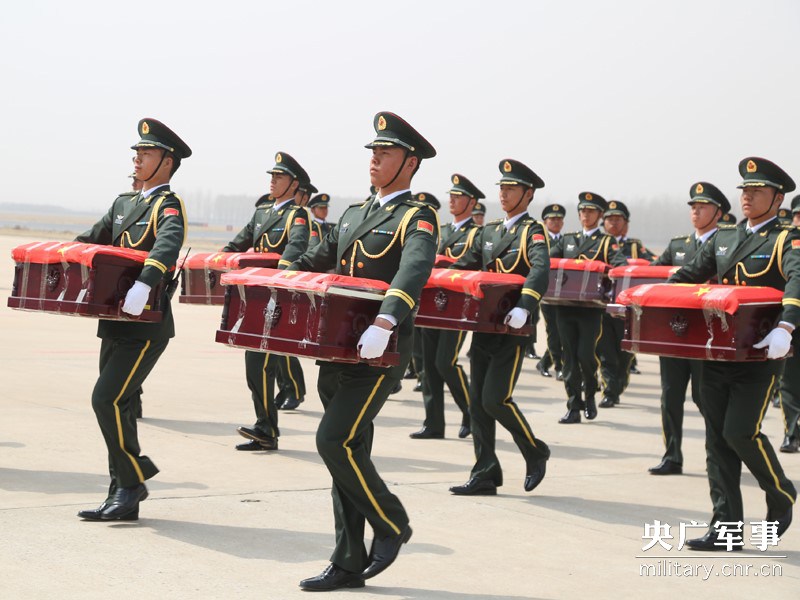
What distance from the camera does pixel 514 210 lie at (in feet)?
27.5

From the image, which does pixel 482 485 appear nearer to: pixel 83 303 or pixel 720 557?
pixel 720 557

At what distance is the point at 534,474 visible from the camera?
7.82 meters

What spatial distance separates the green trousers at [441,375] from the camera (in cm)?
970

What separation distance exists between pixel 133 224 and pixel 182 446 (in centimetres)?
261

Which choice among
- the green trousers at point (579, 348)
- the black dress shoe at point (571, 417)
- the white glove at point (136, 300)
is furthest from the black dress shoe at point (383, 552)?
the green trousers at point (579, 348)

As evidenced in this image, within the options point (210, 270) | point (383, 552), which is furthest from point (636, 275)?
point (383, 552)

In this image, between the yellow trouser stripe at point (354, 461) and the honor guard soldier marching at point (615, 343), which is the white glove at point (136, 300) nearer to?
the yellow trouser stripe at point (354, 461)

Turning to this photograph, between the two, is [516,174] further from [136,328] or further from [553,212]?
[553,212]

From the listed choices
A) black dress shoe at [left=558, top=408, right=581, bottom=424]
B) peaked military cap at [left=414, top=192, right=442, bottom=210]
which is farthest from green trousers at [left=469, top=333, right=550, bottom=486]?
peaked military cap at [left=414, top=192, right=442, bottom=210]

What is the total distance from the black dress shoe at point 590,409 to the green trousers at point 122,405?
6.26 meters

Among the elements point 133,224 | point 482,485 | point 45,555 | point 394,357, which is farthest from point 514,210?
point 45,555

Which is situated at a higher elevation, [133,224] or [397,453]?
[133,224]

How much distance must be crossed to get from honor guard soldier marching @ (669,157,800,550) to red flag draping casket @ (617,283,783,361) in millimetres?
124

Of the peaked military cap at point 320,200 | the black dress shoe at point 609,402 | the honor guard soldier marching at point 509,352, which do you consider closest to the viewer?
the honor guard soldier marching at point 509,352
